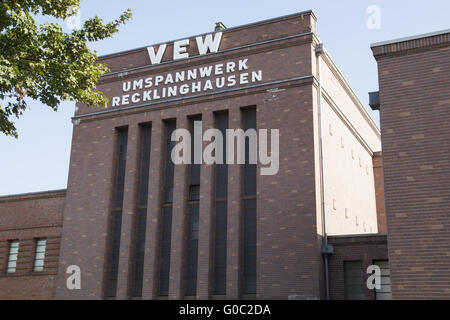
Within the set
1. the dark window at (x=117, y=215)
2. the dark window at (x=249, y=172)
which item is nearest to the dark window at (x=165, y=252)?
the dark window at (x=117, y=215)

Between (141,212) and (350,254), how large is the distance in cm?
1058

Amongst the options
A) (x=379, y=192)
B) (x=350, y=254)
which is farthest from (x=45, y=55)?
(x=379, y=192)

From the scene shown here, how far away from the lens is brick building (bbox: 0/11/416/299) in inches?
923

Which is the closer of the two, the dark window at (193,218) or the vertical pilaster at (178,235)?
the vertical pilaster at (178,235)

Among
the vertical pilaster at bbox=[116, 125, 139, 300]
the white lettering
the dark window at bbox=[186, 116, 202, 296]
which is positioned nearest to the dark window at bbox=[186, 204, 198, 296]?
the dark window at bbox=[186, 116, 202, 296]

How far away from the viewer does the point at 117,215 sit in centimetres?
2792

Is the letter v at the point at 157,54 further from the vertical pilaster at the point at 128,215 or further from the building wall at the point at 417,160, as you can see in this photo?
the building wall at the point at 417,160

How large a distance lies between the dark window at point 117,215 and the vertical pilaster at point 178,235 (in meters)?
3.33

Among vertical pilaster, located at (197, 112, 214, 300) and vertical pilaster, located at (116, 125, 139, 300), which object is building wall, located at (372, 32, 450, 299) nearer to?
vertical pilaster, located at (197, 112, 214, 300)

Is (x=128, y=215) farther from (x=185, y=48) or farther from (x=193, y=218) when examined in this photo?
(x=185, y=48)

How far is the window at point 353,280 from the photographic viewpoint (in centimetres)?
2294

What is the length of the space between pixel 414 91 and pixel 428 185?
3025 millimetres

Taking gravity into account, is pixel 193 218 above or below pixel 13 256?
above

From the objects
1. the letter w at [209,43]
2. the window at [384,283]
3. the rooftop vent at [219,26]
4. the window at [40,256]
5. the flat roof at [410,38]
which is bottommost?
the window at [384,283]
